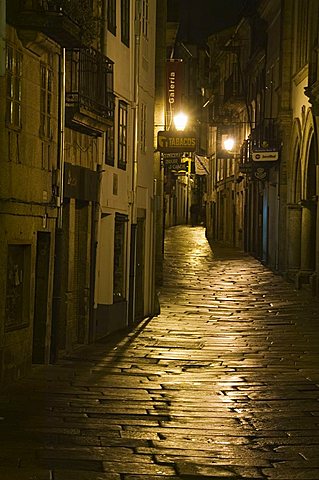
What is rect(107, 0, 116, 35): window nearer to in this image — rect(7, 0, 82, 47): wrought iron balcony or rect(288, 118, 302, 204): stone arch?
rect(7, 0, 82, 47): wrought iron balcony

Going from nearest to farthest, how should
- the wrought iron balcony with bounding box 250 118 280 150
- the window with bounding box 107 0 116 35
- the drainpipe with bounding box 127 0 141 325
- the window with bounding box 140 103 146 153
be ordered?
1. the window with bounding box 107 0 116 35
2. the drainpipe with bounding box 127 0 141 325
3. the window with bounding box 140 103 146 153
4. the wrought iron balcony with bounding box 250 118 280 150

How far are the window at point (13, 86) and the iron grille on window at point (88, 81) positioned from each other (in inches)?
102

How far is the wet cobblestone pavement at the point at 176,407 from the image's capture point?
9.14 m

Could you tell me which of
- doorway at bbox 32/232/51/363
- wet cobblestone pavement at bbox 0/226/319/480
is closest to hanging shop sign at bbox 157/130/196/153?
wet cobblestone pavement at bbox 0/226/319/480

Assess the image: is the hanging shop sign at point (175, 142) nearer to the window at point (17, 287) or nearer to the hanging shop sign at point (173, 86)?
the hanging shop sign at point (173, 86)

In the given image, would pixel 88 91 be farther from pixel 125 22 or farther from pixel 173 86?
pixel 173 86

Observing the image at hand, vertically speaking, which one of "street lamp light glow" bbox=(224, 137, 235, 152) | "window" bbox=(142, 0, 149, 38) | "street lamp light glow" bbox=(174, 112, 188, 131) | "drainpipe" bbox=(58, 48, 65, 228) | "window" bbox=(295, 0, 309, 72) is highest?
"window" bbox=(295, 0, 309, 72)

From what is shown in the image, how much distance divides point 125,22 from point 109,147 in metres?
3.23

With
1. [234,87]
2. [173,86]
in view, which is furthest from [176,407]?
[234,87]

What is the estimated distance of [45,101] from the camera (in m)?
15.2

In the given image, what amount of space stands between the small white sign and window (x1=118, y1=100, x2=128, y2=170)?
1369 cm

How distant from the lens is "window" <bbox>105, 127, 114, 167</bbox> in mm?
20275

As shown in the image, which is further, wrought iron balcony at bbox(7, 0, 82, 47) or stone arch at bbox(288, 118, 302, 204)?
stone arch at bbox(288, 118, 302, 204)

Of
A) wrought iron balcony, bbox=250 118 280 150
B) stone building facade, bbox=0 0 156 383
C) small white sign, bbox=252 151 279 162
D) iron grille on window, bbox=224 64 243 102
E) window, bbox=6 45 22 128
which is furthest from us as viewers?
iron grille on window, bbox=224 64 243 102
